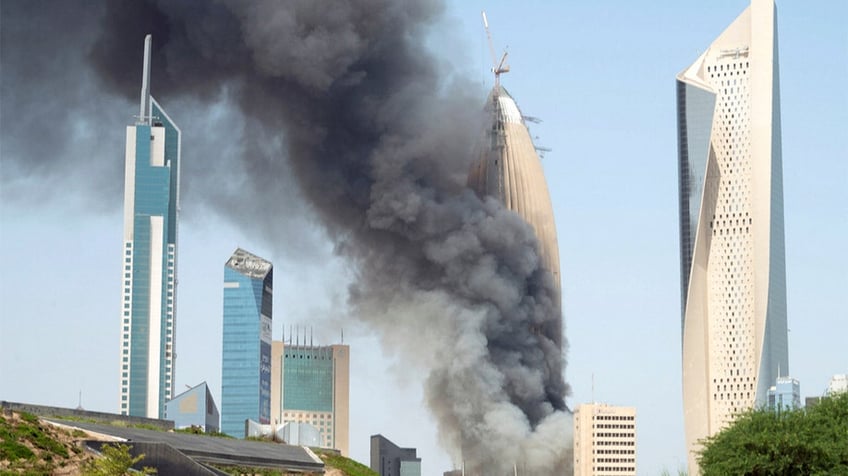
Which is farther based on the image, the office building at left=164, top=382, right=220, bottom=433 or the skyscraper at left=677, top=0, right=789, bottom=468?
the skyscraper at left=677, top=0, right=789, bottom=468

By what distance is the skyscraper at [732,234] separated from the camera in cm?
10169

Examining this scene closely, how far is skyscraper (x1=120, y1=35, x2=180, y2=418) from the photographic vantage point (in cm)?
12131

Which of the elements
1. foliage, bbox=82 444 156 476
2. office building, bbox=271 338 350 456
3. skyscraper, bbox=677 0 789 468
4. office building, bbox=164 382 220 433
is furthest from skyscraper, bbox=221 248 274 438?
foliage, bbox=82 444 156 476

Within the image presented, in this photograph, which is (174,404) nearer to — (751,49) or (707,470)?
(751,49)

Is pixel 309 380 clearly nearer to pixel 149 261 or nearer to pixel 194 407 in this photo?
pixel 149 261

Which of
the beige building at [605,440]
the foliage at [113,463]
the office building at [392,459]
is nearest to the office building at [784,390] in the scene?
the beige building at [605,440]

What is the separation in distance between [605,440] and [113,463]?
255 feet

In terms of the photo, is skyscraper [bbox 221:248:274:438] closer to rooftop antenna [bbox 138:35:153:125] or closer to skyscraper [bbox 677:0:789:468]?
rooftop antenna [bbox 138:35:153:125]

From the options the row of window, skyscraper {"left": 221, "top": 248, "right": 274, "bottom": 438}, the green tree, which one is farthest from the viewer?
skyscraper {"left": 221, "top": 248, "right": 274, "bottom": 438}

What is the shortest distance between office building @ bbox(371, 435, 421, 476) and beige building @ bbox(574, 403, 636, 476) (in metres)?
10.6

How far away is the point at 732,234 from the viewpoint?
10312 centimetres

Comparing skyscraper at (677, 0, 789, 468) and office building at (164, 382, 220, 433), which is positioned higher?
skyscraper at (677, 0, 789, 468)

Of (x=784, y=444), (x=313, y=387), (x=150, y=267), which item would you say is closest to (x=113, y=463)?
(x=784, y=444)

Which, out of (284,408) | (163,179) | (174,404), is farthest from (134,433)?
(284,408)
